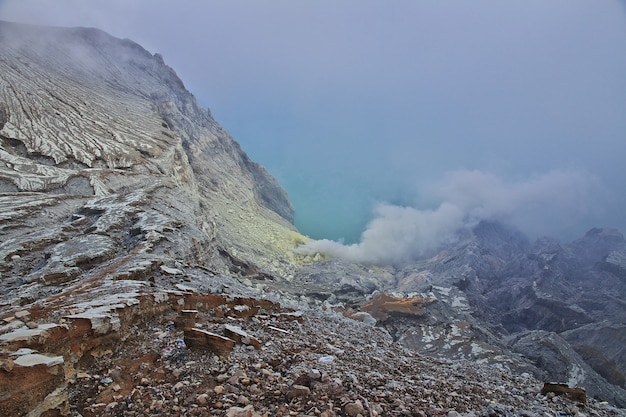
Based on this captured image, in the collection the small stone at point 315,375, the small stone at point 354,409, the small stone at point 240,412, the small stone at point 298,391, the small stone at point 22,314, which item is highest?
the small stone at point 315,375

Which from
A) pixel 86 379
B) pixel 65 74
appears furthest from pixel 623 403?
pixel 65 74

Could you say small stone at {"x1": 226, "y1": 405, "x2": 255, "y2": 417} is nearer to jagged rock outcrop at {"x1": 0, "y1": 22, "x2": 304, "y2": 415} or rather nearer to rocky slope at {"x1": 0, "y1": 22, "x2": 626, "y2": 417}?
rocky slope at {"x1": 0, "y1": 22, "x2": 626, "y2": 417}

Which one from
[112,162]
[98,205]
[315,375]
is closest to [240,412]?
[315,375]

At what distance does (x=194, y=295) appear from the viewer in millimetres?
9320

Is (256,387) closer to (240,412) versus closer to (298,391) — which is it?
(298,391)

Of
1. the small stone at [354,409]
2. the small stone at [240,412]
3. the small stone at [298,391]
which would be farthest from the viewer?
the small stone at [298,391]

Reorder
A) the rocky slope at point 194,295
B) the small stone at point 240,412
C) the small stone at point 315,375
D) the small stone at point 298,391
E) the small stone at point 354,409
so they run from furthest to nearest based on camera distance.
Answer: the small stone at point 315,375 → the rocky slope at point 194,295 → the small stone at point 298,391 → the small stone at point 354,409 → the small stone at point 240,412

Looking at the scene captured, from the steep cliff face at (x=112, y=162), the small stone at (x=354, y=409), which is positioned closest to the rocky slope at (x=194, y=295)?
the small stone at (x=354, y=409)

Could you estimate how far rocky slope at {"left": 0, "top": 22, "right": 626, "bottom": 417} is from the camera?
16.8 ft

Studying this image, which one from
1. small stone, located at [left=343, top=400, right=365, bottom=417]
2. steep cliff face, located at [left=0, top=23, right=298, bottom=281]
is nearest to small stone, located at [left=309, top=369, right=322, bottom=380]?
small stone, located at [left=343, top=400, right=365, bottom=417]

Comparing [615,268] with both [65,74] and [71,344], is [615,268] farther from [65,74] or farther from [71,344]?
[65,74]

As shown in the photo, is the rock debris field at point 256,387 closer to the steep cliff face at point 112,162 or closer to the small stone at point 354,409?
the small stone at point 354,409

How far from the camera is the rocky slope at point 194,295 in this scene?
512 cm

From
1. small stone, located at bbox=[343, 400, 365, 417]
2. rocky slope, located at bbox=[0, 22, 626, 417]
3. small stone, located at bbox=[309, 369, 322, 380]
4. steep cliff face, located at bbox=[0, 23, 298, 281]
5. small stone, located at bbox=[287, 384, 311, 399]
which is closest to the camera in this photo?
small stone, located at bbox=[343, 400, 365, 417]
